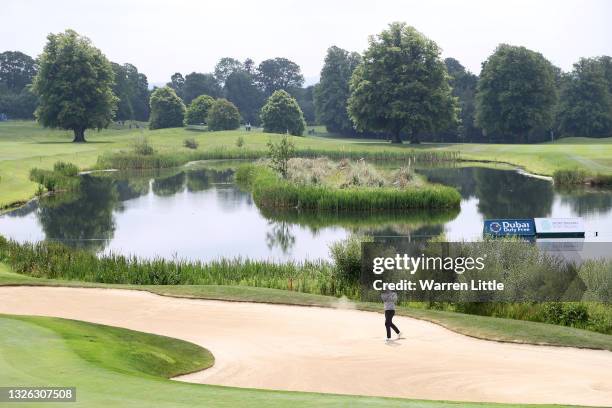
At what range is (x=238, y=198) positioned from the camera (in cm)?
5556

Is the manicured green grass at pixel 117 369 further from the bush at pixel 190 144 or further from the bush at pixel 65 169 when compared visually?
the bush at pixel 190 144

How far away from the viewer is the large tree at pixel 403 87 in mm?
102938

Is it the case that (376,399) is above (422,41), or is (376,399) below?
below

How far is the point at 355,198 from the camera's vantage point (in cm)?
4684

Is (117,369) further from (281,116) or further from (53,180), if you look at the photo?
(281,116)

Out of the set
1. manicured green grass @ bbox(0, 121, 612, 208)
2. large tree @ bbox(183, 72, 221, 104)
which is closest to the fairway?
manicured green grass @ bbox(0, 121, 612, 208)

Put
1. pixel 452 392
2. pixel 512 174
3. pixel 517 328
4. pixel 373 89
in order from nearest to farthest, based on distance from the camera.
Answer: pixel 452 392 < pixel 517 328 < pixel 512 174 < pixel 373 89

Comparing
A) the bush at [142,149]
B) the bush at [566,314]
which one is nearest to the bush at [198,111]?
the bush at [142,149]

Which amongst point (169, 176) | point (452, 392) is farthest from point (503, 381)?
point (169, 176)

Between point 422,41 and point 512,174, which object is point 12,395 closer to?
point 512,174

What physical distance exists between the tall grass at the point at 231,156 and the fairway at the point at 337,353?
2534 inches

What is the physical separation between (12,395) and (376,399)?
4862 millimetres

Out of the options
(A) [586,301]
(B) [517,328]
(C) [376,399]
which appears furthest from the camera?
(A) [586,301]

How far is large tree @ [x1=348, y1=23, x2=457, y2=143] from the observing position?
102938 millimetres
